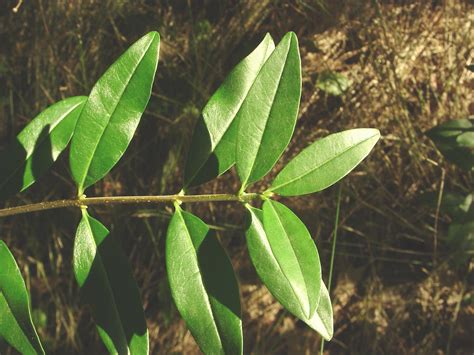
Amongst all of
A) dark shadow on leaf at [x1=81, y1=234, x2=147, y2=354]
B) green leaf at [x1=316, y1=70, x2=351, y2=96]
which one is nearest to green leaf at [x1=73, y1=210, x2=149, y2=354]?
dark shadow on leaf at [x1=81, y1=234, x2=147, y2=354]

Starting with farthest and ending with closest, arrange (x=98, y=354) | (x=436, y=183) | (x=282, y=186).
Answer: (x=98, y=354) < (x=436, y=183) < (x=282, y=186)

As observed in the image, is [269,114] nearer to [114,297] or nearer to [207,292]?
[207,292]

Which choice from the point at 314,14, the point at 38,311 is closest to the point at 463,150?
the point at 314,14

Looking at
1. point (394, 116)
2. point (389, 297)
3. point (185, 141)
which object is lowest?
point (389, 297)

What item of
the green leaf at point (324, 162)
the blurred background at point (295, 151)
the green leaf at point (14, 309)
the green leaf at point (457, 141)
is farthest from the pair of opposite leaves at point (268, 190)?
the blurred background at point (295, 151)

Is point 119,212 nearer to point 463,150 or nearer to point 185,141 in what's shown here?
point 185,141

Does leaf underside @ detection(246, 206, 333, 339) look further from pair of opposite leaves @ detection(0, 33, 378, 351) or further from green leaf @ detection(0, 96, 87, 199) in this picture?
green leaf @ detection(0, 96, 87, 199)

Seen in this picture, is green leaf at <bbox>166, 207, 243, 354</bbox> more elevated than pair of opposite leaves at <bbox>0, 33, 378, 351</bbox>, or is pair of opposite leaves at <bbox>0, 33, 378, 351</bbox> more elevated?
pair of opposite leaves at <bbox>0, 33, 378, 351</bbox>
